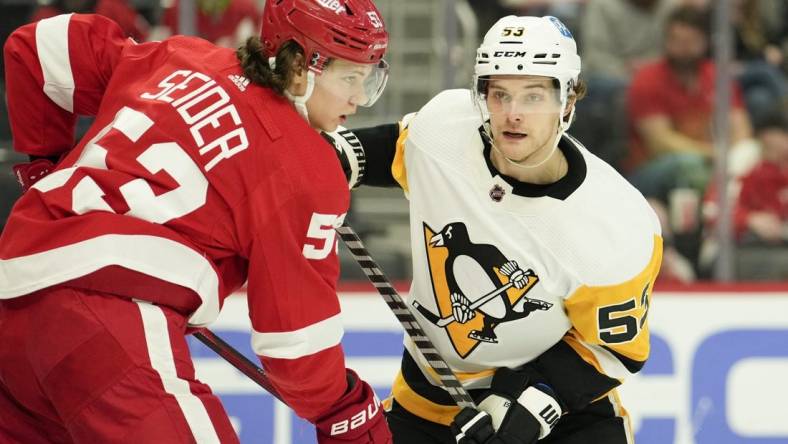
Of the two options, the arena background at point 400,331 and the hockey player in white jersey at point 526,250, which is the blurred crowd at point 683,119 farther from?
the hockey player in white jersey at point 526,250

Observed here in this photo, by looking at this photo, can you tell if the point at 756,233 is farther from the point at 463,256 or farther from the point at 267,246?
the point at 267,246

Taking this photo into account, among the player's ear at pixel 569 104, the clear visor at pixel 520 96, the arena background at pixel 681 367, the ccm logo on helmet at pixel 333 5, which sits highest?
the ccm logo on helmet at pixel 333 5

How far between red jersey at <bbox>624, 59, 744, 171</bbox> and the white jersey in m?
1.84

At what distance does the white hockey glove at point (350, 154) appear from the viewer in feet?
8.87

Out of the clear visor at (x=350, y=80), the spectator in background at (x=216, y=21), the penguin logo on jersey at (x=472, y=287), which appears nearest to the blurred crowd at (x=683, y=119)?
the spectator in background at (x=216, y=21)

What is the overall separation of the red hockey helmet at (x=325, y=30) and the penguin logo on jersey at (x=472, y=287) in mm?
507

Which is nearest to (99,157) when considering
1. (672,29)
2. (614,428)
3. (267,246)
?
(267,246)

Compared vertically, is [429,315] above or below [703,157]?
above

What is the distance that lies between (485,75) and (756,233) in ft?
7.26

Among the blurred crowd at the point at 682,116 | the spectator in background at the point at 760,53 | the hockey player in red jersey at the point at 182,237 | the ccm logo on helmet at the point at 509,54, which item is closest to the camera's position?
the hockey player in red jersey at the point at 182,237

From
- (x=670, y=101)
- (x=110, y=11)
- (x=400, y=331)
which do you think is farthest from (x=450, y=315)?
(x=670, y=101)

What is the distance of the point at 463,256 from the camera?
2.61 meters

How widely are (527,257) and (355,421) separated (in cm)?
50

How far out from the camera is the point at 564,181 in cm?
255
